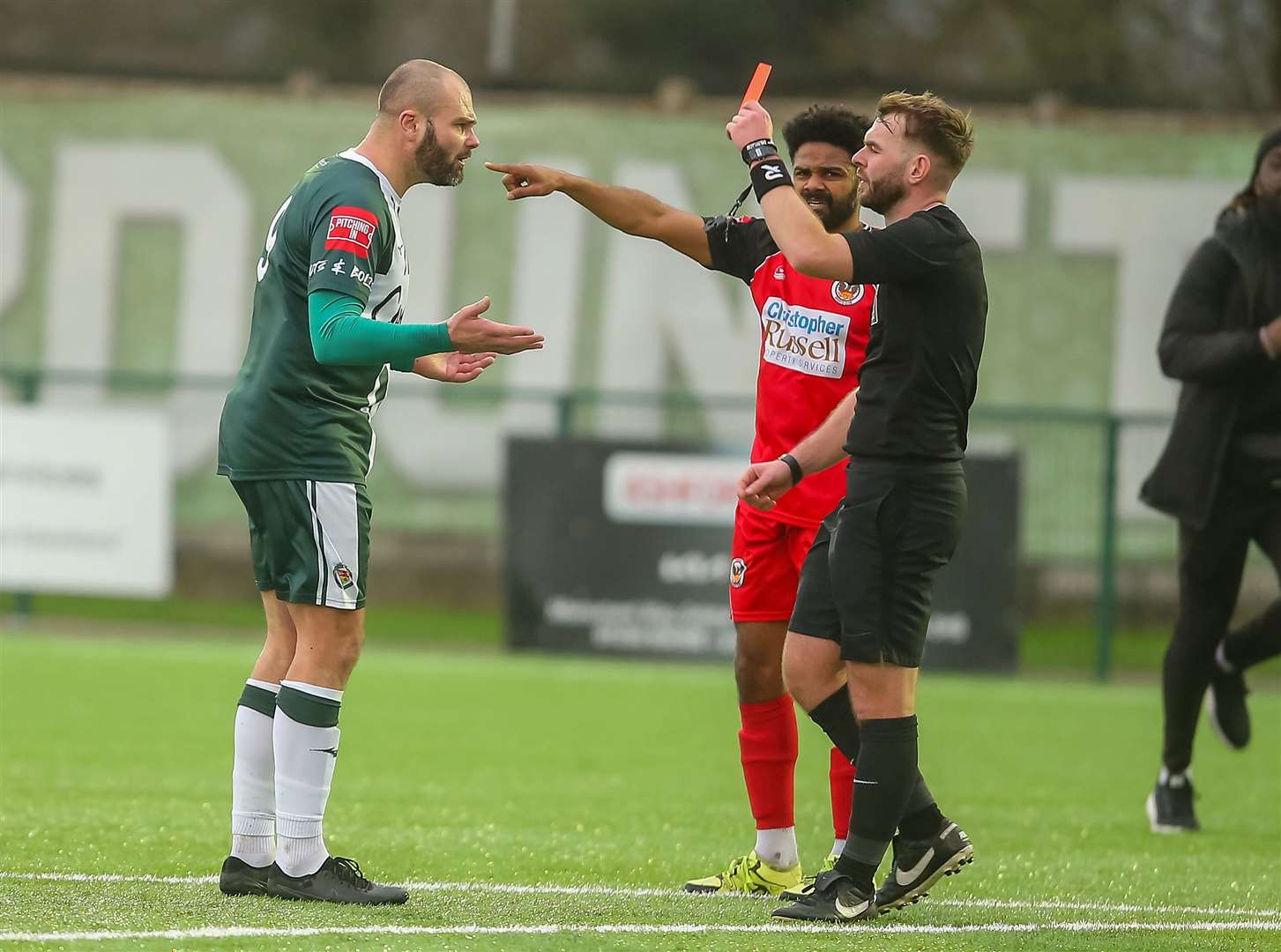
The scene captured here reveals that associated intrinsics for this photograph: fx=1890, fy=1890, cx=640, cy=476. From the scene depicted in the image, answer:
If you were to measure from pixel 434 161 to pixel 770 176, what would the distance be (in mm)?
960

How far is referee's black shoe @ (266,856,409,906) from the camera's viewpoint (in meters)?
5.12

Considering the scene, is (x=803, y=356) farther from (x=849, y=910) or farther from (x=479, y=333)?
(x=849, y=910)

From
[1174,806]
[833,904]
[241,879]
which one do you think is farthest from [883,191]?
[1174,806]

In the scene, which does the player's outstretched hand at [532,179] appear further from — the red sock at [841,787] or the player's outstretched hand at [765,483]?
the red sock at [841,787]

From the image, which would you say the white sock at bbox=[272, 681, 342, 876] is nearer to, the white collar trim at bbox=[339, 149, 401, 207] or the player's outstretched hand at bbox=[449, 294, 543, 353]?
the player's outstretched hand at bbox=[449, 294, 543, 353]

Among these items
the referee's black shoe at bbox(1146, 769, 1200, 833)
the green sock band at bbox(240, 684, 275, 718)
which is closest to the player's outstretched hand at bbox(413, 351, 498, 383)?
the green sock band at bbox(240, 684, 275, 718)

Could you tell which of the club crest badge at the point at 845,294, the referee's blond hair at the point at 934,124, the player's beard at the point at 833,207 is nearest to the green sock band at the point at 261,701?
the club crest badge at the point at 845,294

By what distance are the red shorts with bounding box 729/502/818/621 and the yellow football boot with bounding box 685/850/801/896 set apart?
0.76 meters

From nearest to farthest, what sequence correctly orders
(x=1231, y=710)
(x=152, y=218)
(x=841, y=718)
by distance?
1. (x=841, y=718)
2. (x=1231, y=710)
3. (x=152, y=218)

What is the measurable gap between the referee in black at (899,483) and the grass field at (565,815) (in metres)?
0.22

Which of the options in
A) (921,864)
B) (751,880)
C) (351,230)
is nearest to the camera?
(351,230)

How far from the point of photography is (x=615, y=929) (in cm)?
482

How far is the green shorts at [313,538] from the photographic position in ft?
17.0

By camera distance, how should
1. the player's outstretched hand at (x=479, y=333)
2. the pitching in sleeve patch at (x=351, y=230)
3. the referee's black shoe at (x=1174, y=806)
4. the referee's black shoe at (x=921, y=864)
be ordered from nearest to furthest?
1. the player's outstretched hand at (x=479, y=333)
2. the pitching in sleeve patch at (x=351, y=230)
3. the referee's black shoe at (x=921, y=864)
4. the referee's black shoe at (x=1174, y=806)
